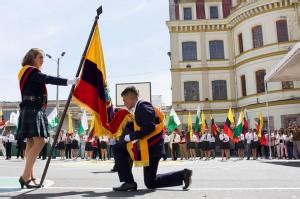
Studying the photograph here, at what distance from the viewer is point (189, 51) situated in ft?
122

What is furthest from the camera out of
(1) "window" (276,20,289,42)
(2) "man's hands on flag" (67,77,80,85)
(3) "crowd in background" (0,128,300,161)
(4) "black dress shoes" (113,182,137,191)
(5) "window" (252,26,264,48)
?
(5) "window" (252,26,264,48)

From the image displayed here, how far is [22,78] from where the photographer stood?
5602 millimetres

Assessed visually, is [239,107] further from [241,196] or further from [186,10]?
[241,196]

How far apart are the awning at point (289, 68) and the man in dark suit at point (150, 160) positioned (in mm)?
11222

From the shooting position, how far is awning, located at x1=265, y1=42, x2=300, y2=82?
1545 cm

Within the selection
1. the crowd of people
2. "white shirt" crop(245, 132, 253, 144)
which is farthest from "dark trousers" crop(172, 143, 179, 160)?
"white shirt" crop(245, 132, 253, 144)

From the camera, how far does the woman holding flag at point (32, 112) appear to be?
545 cm

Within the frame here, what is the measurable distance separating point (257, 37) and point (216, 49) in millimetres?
5160

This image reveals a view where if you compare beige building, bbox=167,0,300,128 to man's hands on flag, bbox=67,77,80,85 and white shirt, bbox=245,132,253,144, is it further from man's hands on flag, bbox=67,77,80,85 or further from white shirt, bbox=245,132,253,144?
man's hands on flag, bbox=67,77,80,85

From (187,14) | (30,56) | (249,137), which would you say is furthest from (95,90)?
(187,14)

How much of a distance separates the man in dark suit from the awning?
11.2 meters

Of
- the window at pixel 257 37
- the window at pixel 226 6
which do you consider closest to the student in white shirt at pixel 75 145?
the window at pixel 257 37

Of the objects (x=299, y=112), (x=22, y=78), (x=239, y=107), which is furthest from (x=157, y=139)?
(x=239, y=107)

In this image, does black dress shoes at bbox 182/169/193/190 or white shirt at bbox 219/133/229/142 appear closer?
black dress shoes at bbox 182/169/193/190
